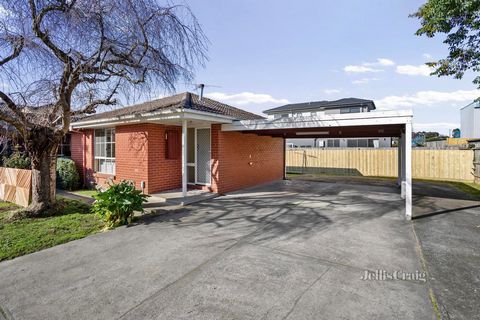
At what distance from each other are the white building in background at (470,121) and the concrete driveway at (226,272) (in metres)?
31.5

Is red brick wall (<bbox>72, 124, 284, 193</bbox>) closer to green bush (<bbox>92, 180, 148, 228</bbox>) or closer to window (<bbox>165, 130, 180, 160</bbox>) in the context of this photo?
window (<bbox>165, 130, 180, 160</bbox>)

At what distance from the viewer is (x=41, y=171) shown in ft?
23.4

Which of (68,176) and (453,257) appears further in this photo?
(68,176)

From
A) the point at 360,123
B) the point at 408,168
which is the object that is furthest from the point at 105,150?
the point at 408,168

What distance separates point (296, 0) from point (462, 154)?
44.7 feet

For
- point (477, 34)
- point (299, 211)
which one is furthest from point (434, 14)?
point (299, 211)

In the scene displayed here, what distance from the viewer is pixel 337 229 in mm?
5688

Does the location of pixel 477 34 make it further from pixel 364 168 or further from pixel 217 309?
pixel 217 309

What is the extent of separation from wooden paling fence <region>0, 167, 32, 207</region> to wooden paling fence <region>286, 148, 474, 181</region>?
16404 mm

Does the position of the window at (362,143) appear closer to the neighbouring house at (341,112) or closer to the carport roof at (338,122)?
the neighbouring house at (341,112)

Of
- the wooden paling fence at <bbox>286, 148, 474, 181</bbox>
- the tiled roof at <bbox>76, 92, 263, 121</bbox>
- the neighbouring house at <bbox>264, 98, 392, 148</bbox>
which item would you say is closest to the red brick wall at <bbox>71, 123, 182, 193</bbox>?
the tiled roof at <bbox>76, 92, 263, 121</bbox>

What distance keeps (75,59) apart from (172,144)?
4.22 m

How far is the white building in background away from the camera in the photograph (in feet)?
93.3

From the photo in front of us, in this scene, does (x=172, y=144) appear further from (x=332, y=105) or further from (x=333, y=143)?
(x=332, y=105)
